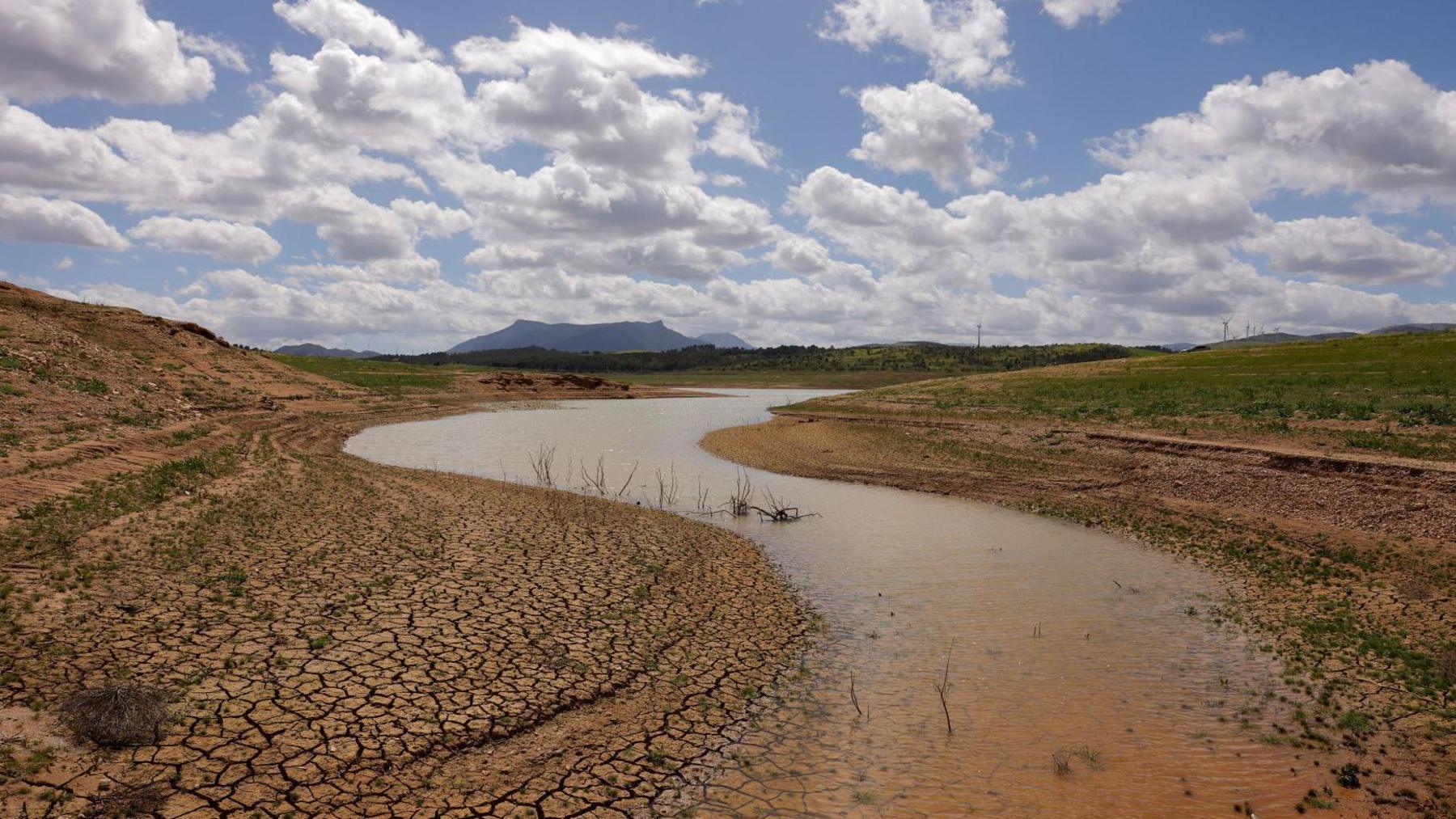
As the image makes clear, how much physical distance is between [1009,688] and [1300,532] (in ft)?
46.4

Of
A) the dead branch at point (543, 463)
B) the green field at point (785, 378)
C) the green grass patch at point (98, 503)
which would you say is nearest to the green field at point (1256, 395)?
the dead branch at point (543, 463)

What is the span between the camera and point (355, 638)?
435 inches

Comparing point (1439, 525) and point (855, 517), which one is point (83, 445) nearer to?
point (855, 517)

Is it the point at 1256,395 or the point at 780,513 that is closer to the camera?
the point at 780,513

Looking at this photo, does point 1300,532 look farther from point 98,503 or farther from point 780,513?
point 98,503

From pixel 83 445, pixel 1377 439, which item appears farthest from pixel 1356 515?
pixel 83 445

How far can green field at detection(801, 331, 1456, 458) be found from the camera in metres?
27.8

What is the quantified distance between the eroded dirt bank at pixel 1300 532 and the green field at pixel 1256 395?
4281 millimetres

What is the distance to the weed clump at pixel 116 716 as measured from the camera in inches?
301

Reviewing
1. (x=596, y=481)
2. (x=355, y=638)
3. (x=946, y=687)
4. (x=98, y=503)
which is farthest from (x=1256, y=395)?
(x=98, y=503)

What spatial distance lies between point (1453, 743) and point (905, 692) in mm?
6790

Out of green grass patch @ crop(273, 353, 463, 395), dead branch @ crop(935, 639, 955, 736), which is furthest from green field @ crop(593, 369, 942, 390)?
dead branch @ crop(935, 639, 955, 736)

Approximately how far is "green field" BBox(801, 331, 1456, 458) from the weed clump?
3246cm

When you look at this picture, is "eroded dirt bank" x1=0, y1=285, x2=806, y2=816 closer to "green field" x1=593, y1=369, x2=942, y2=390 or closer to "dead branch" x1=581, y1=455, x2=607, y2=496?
"dead branch" x1=581, y1=455, x2=607, y2=496
